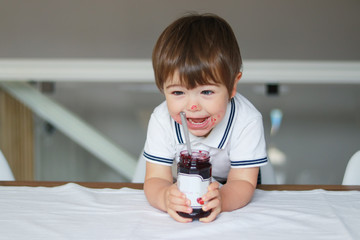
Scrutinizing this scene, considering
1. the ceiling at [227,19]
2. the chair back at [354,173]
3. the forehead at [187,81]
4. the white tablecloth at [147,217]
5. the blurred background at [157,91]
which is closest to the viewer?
the white tablecloth at [147,217]

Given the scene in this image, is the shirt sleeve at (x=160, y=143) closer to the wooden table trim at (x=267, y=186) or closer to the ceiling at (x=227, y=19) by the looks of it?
the wooden table trim at (x=267, y=186)

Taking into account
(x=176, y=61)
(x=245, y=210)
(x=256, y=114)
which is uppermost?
(x=176, y=61)

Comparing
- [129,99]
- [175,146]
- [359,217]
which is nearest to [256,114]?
[175,146]

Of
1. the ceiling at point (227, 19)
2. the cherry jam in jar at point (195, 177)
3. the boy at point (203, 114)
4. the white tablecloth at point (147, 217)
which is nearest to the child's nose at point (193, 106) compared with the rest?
the boy at point (203, 114)

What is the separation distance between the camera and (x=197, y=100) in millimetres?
820

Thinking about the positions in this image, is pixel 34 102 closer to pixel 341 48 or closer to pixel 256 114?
pixel 256 114

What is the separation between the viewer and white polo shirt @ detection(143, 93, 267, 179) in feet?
3.07

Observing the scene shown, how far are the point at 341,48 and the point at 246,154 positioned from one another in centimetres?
253

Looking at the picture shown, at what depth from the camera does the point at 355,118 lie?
2.15 metres

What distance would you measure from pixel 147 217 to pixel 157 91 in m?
1.31

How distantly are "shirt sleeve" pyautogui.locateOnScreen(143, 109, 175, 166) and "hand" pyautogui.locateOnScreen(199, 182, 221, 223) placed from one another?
0.23m

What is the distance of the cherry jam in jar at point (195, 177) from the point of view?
2.35 feet

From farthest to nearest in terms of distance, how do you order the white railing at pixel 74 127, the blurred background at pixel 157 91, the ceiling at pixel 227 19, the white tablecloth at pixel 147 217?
the ceiling at pixel 227 19 < the blurred background at pixel 157 91 < the white railing at pixel 74 127 < the white tablecloth at pixel 147 217

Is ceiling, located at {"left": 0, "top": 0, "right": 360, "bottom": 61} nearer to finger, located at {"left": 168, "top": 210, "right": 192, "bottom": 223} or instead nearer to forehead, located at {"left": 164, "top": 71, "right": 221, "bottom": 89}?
forehead, located at {"left": 164, "top": 71, "right": 221, "bottom": 89}
